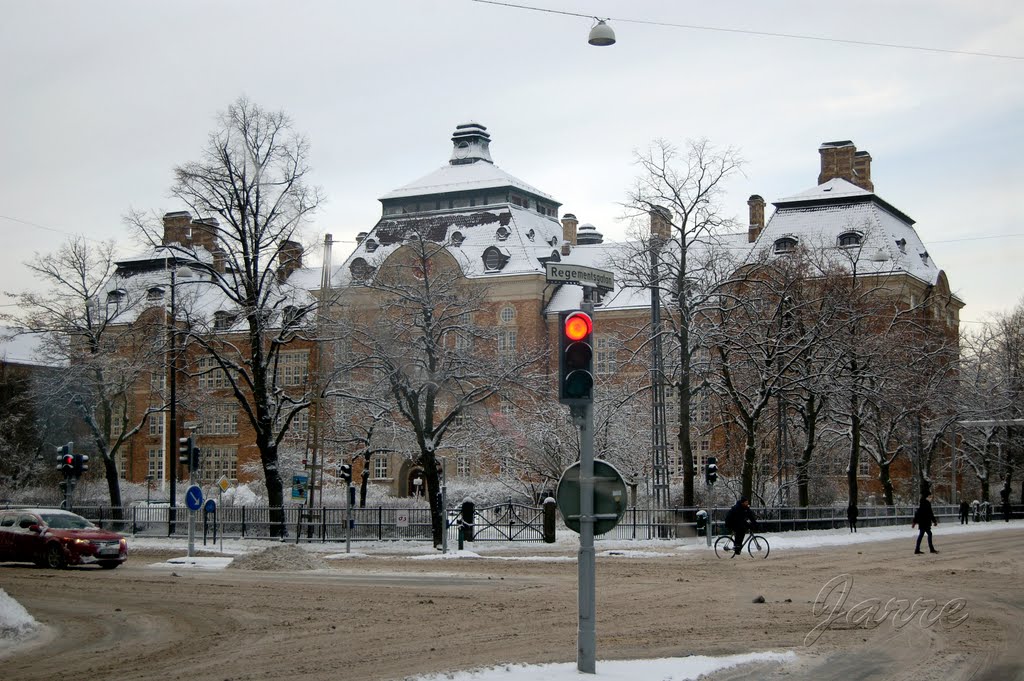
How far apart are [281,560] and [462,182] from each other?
181 feet

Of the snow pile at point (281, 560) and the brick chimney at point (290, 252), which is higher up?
the brick chimney at point (290, 252)

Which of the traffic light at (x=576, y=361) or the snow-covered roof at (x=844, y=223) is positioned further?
the snow-covered roof at (x=844, y=223)

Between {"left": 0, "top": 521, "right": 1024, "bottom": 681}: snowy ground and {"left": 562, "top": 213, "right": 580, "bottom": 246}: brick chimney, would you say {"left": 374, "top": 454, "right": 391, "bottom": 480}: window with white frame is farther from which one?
{"left": 0, "top": 521, "right": 1024, "bottom": 681}: snowy ground

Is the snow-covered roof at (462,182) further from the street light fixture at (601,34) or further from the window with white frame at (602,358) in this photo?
the street light fixture at (601,34)

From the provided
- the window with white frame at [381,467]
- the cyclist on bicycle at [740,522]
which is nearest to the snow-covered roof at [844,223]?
the window with white frame at [381,467]

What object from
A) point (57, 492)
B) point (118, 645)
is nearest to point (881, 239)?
point (57, 492)

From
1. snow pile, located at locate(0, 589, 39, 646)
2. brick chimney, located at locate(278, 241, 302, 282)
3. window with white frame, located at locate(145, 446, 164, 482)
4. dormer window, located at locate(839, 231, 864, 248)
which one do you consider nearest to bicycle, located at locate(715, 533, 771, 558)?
brick chimney, located at locate(278, 241, 302, 282)

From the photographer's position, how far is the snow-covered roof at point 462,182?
7919 cm

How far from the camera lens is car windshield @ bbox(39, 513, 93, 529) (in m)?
28.5

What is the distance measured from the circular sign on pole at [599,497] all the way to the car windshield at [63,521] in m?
20.4

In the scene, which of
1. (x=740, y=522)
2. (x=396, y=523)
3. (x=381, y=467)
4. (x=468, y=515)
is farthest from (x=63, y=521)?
(x=381, y=467)

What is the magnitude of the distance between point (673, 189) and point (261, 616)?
2637 cm

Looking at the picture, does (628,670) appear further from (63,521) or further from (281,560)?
(63,521)

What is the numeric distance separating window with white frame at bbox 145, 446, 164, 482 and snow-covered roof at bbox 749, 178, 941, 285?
43.9 meters
